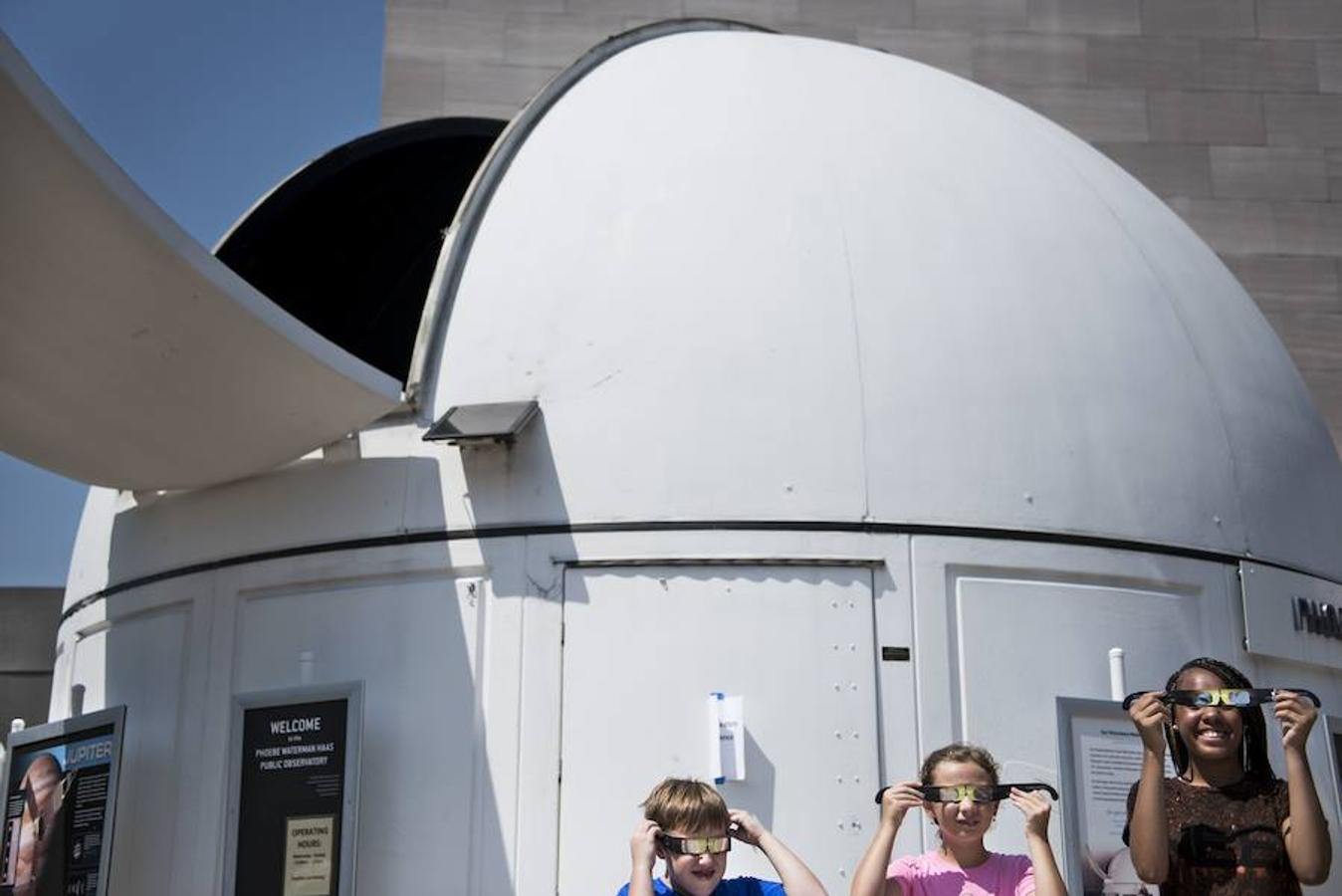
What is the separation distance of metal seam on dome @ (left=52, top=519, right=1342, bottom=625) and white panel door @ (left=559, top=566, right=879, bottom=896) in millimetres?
178

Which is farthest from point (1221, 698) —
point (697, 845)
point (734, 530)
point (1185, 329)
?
point (1185, 329)

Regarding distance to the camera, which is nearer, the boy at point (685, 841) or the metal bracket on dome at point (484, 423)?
the boy at point (685, 841)

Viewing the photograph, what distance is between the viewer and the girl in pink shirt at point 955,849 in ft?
15.6

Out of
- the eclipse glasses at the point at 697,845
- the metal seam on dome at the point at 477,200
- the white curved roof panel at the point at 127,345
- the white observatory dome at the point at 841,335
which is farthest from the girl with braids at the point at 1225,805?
the metal seam on dome at the point at 477,200

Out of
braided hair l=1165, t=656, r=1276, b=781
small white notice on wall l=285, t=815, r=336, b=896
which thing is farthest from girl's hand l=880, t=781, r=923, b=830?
small white notice on wall l=285, t=815, r=336, b=896

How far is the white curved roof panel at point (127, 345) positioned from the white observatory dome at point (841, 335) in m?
0.81

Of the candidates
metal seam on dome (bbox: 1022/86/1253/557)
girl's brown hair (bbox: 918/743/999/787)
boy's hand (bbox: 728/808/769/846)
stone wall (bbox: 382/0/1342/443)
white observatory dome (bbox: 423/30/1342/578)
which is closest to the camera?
girl's brown hair (bbox: 918/743/999/787)

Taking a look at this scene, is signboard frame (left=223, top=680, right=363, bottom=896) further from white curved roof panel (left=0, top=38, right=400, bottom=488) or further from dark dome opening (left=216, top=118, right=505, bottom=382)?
dark dome opening (left=216, top=118, right=505, bottom=382)

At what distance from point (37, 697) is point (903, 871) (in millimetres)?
11663

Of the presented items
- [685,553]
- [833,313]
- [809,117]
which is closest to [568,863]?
[685,553]

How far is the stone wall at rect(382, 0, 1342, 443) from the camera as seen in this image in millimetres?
19078

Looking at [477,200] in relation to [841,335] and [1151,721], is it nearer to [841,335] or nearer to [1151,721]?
[841,335]

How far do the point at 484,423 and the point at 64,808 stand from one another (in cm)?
284

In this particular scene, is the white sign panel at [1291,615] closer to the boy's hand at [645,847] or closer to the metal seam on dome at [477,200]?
the metal seam on dome at [477,200]
